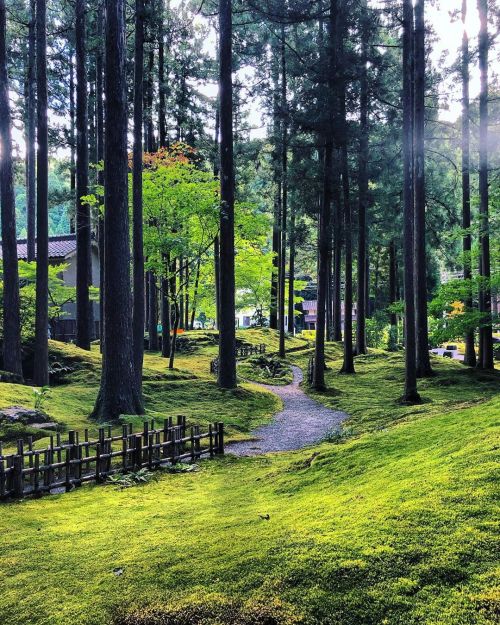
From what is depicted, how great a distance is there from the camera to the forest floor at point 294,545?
7.63 ft

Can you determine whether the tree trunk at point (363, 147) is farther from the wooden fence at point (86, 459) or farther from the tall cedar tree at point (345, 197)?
the wooden fence at point (86, 459)

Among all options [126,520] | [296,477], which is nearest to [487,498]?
[296,477]

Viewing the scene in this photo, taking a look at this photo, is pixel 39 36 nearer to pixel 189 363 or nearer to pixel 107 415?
pixel 107 415

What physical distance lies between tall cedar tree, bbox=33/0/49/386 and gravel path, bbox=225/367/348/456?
6990 millimetres

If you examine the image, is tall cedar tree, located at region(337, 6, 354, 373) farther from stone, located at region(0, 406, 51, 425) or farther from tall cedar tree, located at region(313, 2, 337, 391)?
stone, located at region(0, 406, 51, 425)

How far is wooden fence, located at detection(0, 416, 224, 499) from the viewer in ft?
→ 19.4

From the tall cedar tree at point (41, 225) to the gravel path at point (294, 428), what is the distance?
22.9 feet

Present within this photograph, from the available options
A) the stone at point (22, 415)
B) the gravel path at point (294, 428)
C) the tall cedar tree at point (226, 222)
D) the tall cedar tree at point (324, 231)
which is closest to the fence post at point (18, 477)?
the stone at point (22, 415)

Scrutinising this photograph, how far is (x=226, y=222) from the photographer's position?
1550 cm

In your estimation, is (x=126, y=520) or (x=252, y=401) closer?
(x=126, y=520)

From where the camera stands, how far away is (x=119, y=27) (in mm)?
10164

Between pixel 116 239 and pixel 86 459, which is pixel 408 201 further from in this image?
pixel 86 459

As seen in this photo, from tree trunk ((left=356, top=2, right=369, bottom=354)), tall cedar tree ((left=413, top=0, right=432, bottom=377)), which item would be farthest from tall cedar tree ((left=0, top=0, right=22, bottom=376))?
tall cedar tree ((left=413, top=0, right=432, bottom=377))

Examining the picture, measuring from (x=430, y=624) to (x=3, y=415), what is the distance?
9116mm
